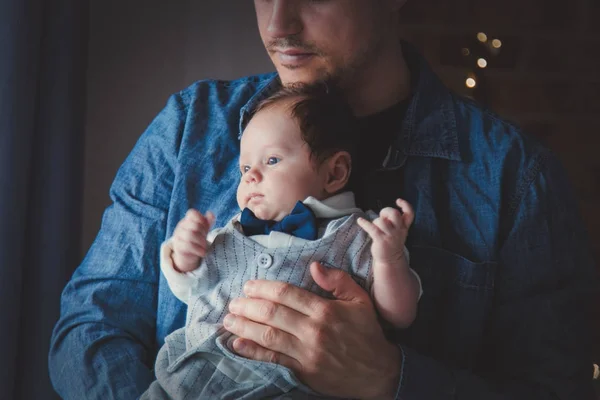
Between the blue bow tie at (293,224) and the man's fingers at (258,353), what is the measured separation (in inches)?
7.8

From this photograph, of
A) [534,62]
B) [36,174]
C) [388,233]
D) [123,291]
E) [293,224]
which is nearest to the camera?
[388,233]

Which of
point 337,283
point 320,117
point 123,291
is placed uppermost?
point 320,117

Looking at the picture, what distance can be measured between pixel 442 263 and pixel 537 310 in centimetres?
20

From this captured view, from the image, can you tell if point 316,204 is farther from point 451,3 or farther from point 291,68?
point 451,3

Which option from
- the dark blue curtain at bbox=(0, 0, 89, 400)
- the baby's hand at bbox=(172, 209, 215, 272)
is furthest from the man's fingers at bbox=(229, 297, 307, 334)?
the dark blue curtain at bbox=(0, 0, 89, 400)

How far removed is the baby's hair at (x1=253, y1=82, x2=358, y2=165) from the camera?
117 centimetres

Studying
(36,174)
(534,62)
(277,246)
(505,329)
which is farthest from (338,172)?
(534,62)

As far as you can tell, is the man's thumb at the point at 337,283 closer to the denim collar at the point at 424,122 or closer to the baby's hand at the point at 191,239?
the baby's hand at the point at 191,239

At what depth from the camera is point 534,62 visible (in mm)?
2609

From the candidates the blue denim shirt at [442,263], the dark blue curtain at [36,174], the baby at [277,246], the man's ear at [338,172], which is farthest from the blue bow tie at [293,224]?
the dark blue curtain at [36,174]

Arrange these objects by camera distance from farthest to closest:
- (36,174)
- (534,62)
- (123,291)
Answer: (534,62), (36,174), (123,291)

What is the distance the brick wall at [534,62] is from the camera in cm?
257

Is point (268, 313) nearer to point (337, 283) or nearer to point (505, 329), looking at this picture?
point (337, 283)

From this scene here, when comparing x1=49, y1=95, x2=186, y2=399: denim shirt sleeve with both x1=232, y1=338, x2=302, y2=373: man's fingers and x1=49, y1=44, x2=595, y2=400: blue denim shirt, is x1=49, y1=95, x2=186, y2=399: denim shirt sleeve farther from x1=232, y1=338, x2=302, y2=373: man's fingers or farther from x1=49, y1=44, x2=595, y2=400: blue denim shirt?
x1=232, y1=338, x2=302, y2=373: man's fingers
